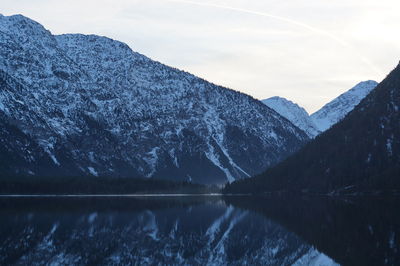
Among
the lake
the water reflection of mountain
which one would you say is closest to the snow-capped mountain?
the lake

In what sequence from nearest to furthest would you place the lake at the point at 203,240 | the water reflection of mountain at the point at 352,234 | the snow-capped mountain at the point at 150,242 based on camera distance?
the water reflection of mountain at the point at 352,234, the lake at the point at 203,240, the snow-capped mountain at the point at 150,242

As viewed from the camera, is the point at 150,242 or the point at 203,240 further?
the point at 203,240

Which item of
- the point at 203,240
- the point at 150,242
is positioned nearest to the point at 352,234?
the point at 203,240

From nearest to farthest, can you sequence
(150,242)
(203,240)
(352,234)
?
(150,242) < (352,234) < (203,240)

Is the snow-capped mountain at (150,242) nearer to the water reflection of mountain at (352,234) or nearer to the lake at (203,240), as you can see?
the lake at (203,240)

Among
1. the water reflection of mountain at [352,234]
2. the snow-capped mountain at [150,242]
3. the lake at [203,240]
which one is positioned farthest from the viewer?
the snow-capped mountain at [150,242]

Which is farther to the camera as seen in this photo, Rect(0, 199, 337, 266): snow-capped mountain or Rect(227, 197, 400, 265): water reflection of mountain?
Rect(0, 199, 337, 266): snow-capped mountain

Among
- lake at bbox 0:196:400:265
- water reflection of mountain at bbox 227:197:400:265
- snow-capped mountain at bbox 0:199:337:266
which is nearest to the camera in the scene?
water reflection of mountain at bbox 227:197:400:265

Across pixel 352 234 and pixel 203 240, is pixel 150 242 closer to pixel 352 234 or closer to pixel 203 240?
pixel 203 240

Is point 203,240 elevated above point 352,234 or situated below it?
below

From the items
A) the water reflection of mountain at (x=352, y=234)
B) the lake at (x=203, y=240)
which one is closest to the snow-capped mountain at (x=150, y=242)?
the lake at (x=203, y=240)

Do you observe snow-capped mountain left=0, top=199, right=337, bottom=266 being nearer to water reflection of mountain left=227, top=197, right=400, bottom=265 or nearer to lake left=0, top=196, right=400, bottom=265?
A: lake left=0, top=196, right=400, bottom=265

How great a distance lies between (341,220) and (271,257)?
42.5 m

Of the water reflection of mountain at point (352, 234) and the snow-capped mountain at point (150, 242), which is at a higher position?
the water reflection of mountain at point (352, 234)
